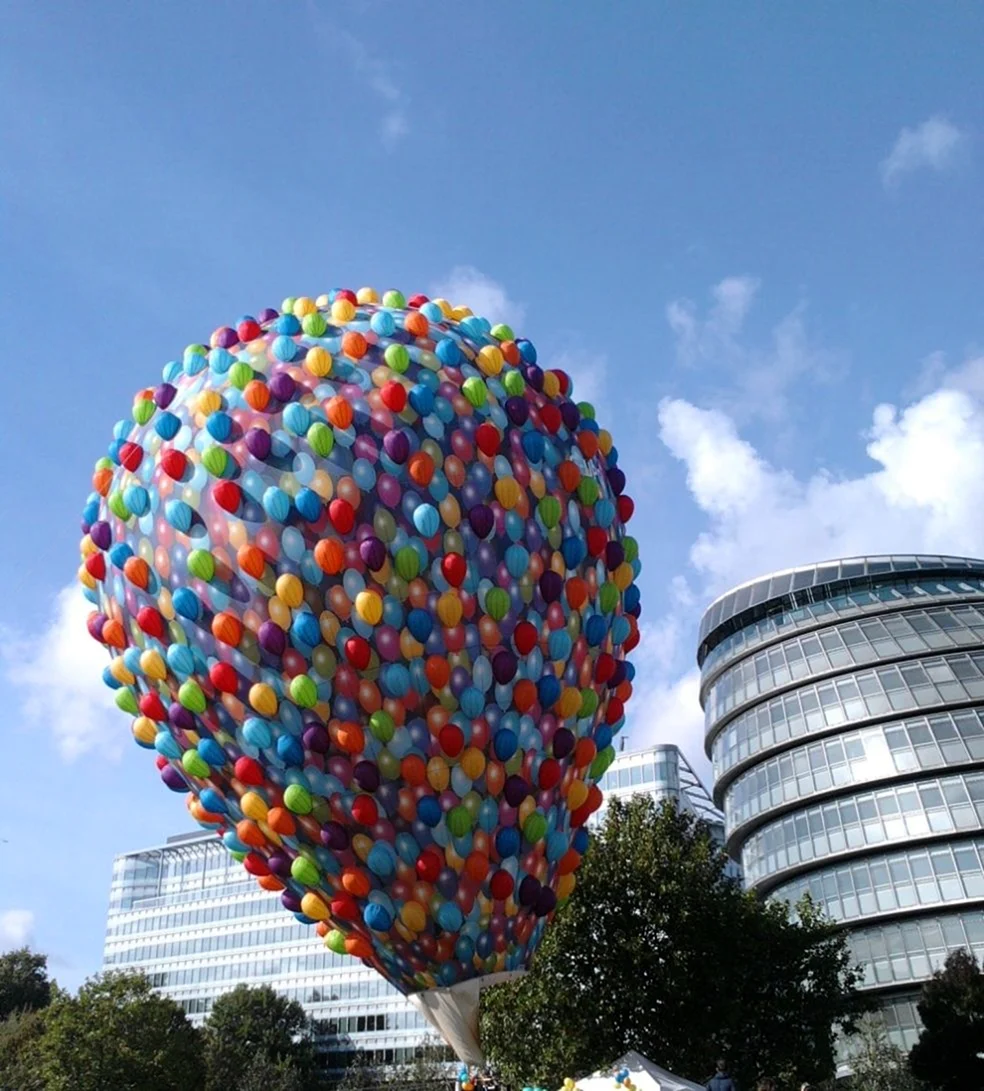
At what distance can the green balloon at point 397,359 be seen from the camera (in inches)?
594

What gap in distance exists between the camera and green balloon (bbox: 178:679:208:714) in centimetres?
1472

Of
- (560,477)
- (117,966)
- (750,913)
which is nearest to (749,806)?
(750,913)

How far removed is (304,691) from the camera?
13758 mm

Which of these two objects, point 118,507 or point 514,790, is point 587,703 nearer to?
point 514,790

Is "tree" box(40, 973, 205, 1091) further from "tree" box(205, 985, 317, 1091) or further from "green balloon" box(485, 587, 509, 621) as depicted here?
"green balloon" box(485, 587, 509, 621)

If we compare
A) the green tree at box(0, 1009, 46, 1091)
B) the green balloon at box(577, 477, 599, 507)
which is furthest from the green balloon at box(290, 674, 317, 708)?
the green tree at box(0, 1009, 46, 1091)

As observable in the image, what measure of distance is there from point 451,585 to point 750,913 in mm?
25013

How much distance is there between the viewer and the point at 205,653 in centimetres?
1461

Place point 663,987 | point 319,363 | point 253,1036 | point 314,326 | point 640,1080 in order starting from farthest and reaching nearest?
point 253,1036 → point 663,987 → point 640,1080 → point 314,326 → point 319,363

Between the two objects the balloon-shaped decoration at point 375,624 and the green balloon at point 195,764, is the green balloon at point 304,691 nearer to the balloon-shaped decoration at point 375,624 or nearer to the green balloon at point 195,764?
the balloon-shaped decoration at point 375,624

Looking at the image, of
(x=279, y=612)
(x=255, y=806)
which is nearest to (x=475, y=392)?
(x=279, y=612)

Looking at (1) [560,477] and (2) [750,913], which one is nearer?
(1) [560,477]

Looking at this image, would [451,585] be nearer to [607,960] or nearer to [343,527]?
[343,527]

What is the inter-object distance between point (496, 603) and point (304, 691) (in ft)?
9.33
